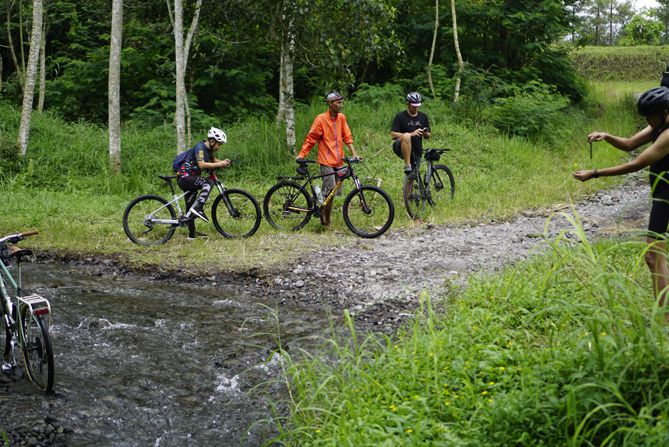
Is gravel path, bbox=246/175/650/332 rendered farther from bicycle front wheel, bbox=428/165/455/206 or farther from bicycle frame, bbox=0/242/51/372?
bicycle frame, bbox=0/242/51/372

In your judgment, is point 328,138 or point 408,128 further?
point 408,128

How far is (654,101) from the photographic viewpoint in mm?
4816

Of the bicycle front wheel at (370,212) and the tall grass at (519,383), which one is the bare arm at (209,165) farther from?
the tall grass at (519,383)

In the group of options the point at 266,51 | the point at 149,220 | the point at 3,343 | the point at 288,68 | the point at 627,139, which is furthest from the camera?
the point at 266,51

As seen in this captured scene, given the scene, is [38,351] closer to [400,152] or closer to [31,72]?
[400,152]

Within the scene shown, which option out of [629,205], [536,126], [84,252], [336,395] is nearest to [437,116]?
[536,126]

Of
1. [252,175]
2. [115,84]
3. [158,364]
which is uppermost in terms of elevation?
[115,84]

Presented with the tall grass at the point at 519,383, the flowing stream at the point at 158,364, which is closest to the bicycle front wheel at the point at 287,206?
the flowing stream at the point at 158,364

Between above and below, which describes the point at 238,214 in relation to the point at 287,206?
below

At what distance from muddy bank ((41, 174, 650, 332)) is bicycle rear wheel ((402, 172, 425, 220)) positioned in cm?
57

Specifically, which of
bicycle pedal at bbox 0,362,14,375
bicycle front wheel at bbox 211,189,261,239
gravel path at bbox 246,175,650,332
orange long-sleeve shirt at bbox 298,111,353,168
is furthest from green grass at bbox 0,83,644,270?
bicycle pedal at bbox 0,362,14,375

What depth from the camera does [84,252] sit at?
10047 mm

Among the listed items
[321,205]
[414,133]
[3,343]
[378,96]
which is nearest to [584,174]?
[3,343]

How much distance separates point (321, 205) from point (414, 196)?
5.48 ft
